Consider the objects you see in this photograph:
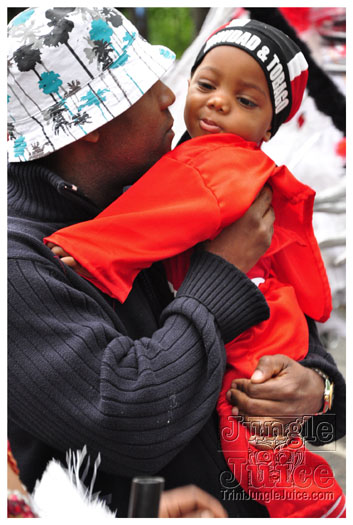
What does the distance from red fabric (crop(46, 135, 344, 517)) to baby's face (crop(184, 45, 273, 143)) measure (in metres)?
0.10

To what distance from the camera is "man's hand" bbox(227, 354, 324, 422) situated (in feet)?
5.90

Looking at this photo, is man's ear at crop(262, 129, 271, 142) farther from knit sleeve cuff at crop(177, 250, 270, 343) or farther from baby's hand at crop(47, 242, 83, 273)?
baby's hand at crop(47, 242, 83, 273)

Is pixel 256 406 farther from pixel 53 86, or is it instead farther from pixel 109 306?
pixel 53 86

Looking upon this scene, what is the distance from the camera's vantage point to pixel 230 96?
2145 millimetres

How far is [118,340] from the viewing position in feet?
5.04

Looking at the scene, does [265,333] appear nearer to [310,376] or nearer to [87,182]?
[310,376]

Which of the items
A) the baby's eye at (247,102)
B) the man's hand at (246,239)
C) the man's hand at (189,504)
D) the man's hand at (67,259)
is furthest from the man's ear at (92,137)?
the man's hand at (189,504)

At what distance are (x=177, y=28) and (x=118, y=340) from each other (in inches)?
236

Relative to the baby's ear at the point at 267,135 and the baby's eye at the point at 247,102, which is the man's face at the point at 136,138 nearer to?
the baby's eye at the point at 247,102

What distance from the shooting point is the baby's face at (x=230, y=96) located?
213 cm

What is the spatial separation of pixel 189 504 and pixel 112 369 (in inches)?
16.0

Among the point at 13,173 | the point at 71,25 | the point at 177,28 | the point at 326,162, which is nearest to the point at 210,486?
the point at 13,173

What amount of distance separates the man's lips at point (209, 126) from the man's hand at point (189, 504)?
1.18 metres

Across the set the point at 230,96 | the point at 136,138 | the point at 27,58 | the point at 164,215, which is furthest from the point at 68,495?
the point at 230,96
